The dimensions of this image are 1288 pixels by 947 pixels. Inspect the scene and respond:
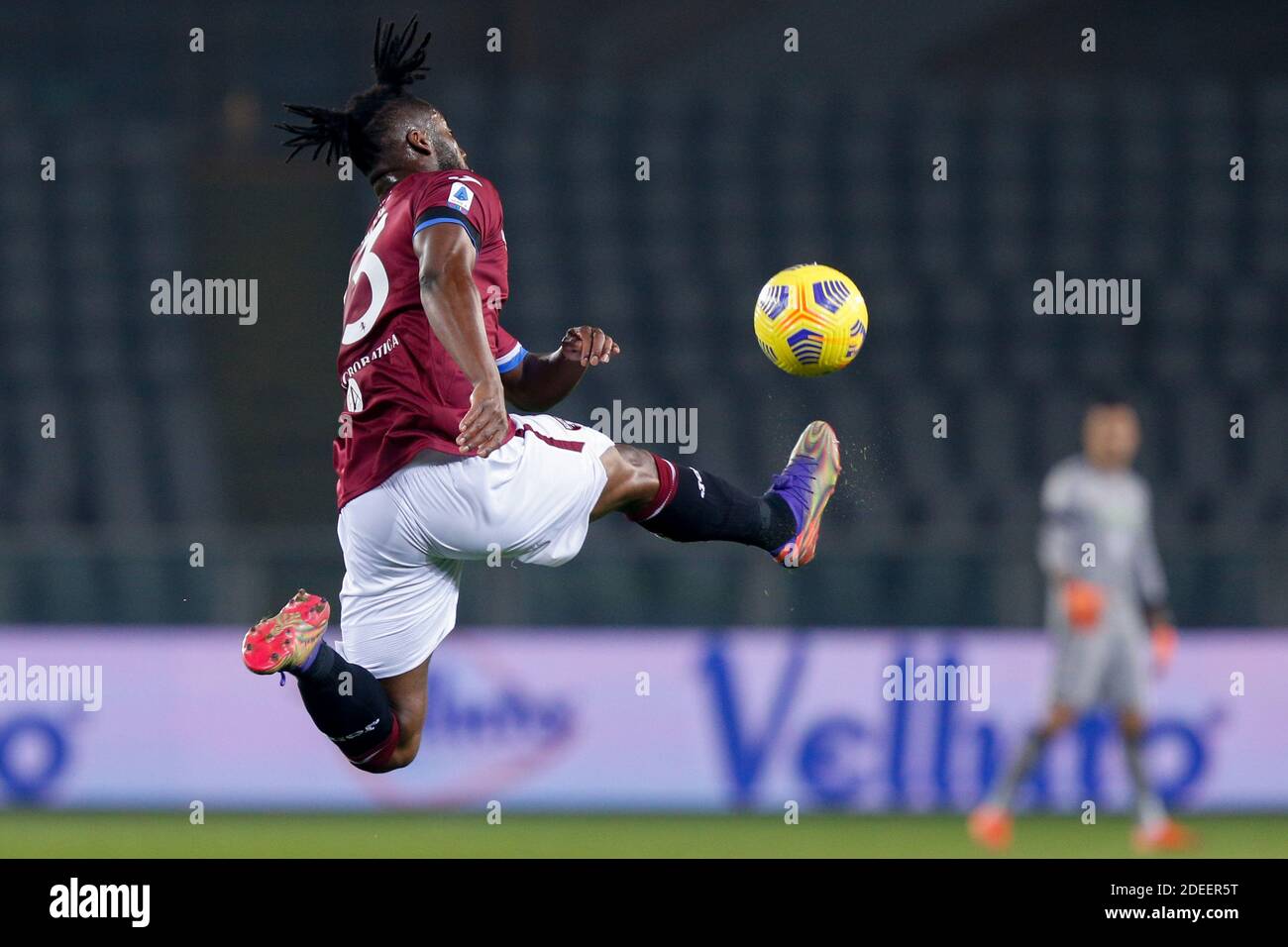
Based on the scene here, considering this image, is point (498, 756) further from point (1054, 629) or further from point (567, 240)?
point (567, 240)

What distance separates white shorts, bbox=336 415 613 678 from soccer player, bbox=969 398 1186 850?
4457mm

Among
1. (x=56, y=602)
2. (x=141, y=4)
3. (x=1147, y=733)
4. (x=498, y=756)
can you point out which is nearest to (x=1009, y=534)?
(x=1147, y=733)

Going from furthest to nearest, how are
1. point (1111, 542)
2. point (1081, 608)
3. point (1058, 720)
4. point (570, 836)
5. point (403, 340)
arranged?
point (570, 836) < point (1111, 542) < point (1081, 608) < point (1058, 720) < point (403, 340)

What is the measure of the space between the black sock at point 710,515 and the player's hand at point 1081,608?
392cm

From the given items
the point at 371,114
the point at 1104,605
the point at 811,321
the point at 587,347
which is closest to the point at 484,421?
the point at 587,347

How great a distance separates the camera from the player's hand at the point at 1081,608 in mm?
→ 8906

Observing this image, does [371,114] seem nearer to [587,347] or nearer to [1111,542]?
[587,347]

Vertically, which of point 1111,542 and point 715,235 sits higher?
point 715,235

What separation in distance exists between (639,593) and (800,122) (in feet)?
16.5

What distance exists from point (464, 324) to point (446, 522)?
59cm

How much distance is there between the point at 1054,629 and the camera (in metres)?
9.07

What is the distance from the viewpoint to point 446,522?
4852mm

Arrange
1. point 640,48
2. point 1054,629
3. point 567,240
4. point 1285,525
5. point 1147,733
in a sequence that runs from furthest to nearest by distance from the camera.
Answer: point 640,48 < point 567,240 < point 1285,525 < point 1147,733 < point 1054,629

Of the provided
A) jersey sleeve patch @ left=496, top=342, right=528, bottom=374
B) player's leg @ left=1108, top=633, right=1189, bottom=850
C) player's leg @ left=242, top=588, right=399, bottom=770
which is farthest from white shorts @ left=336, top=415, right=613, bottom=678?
player's leg @ left=1108, top=633, right=1189, bottom=850
